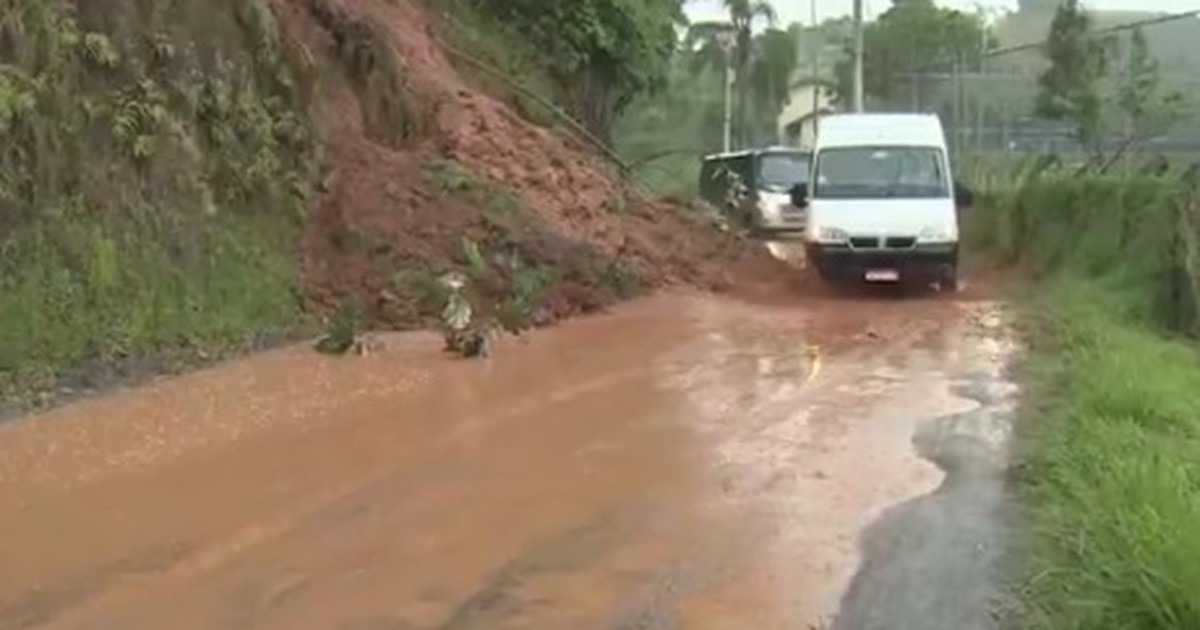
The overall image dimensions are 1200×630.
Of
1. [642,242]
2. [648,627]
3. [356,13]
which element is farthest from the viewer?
[642,242]

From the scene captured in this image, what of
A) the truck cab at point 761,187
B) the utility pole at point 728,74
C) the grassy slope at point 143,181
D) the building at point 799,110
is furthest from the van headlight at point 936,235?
the building at point 799,110

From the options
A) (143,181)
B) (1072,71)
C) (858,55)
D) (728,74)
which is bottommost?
(728,74)

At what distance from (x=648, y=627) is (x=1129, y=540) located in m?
1.98

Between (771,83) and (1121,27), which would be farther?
(771,83)

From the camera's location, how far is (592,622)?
776cm

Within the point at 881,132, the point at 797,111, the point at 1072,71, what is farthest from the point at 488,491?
the point at 797,111

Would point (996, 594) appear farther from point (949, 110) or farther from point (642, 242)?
point (949, 110)

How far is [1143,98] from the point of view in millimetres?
32219

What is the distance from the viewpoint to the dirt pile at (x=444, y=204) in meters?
21.3

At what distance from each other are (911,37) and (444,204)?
4760 centimetres

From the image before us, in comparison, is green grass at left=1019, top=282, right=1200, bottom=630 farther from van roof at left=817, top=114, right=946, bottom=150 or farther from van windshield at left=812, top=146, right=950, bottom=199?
van roof at left=817, top=114, right=946, bottom=150

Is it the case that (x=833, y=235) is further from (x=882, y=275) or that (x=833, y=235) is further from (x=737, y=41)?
(x=737, y=41)

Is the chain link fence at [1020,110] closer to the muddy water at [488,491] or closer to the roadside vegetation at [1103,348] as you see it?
the roadside vegetation at [1103,348]

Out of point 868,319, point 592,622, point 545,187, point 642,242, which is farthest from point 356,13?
point 592,622
